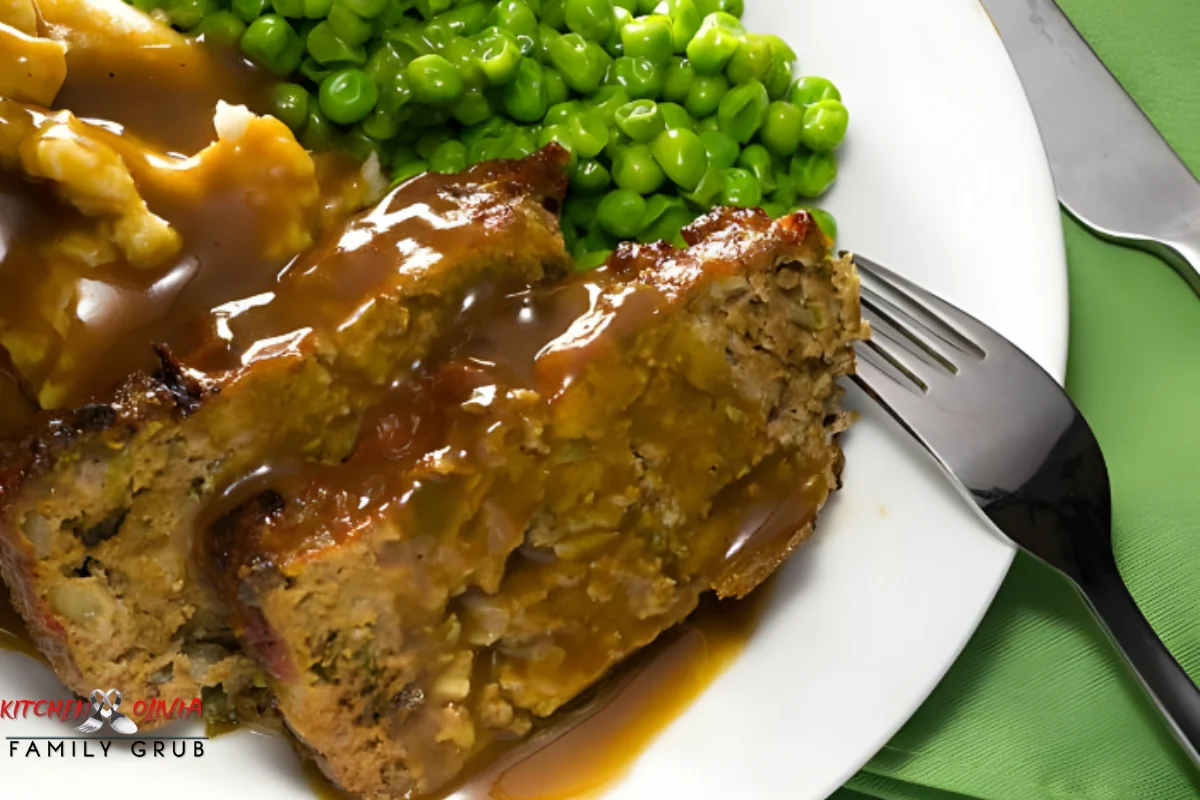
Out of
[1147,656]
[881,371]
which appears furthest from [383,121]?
[1147,656]

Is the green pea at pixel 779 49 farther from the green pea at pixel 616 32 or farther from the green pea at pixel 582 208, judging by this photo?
the green pea at pixel 582 208

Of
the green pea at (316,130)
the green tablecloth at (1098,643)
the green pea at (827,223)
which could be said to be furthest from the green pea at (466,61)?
the green tablecloth at (1098,643)

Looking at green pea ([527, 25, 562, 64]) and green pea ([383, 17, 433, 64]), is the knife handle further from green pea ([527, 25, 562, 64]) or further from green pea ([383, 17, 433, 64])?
green pea ([383, 17, 433, 64])

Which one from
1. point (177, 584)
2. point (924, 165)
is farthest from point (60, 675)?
point (924, 165)

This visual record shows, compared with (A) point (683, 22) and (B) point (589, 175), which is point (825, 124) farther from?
(B) point (589, 175)

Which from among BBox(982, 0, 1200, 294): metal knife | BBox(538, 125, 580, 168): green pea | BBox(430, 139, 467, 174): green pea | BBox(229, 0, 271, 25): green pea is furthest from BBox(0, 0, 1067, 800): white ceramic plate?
BBox(229, 0, 271, 25): green pea

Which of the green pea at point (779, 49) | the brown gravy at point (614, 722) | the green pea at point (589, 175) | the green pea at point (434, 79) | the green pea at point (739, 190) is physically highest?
the green pea at point (779, 49)
